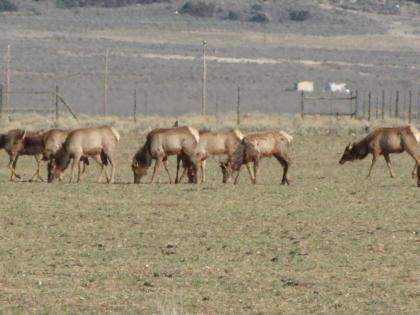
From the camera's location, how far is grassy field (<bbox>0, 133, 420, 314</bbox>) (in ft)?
47.9

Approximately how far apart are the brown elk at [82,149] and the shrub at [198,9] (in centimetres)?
9492

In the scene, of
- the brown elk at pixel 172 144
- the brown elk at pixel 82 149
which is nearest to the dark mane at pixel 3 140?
the brown elk at pixel 82 149

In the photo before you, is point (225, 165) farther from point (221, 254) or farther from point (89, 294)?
point (89, 294)

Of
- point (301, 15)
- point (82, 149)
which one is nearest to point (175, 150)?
point (82, 149)

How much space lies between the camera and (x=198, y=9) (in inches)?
4870

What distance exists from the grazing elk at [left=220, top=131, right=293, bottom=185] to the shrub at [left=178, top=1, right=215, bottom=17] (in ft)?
312

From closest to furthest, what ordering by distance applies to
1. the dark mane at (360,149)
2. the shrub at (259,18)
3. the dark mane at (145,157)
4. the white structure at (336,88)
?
1. the dark mane at (145,157)
2. the dark mane at (360,149)
3. the white structure at (336,88)
4. the shrub at (259,18)

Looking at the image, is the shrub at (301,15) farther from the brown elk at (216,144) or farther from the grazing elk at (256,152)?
the grazing elk at (256,152)

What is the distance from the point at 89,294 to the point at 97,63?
3057 inches

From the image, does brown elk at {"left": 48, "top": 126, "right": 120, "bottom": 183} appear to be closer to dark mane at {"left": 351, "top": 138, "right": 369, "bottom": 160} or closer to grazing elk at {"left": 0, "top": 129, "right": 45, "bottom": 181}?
grazing elk at {"left": 0, "top": 129, "right": 45, "bottom": 181}

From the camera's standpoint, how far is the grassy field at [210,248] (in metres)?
14.6

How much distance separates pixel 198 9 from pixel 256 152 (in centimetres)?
9610

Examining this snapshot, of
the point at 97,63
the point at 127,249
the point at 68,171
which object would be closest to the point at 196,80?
the point at 97,63

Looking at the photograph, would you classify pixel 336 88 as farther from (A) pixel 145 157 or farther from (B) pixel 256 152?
(B) pixel 256 152
